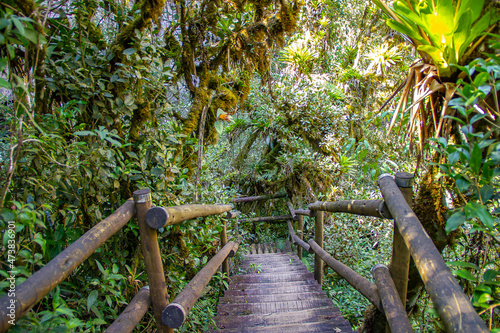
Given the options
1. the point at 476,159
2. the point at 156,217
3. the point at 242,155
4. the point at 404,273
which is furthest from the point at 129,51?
the point at 242,155

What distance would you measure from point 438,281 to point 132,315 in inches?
45.1

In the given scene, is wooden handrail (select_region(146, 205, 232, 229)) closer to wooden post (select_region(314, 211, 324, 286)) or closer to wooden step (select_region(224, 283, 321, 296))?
wooden step (select_region(224, 283, 321, 296))

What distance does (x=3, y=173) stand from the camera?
1.16 metres

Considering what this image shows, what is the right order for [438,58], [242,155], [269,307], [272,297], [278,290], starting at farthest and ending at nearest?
1. [242,155]
2. [278,290]
3. [272,297]
4. [269,307]
5. [438,58]

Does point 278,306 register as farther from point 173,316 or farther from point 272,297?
point 173,316

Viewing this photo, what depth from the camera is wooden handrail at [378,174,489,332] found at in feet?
2.06

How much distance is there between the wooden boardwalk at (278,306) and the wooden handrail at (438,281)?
1077 millimetres

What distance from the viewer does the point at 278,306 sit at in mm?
2141

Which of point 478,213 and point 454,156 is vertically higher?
point 454,156

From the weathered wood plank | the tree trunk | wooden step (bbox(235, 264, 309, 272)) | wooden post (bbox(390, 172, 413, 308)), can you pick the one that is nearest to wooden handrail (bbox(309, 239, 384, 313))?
wooden post (bbox(390, 172, 413, 308))

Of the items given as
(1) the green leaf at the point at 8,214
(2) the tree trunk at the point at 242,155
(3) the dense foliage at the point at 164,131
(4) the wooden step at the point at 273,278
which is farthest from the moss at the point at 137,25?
Result: (2) the tree trunk at the point at 242,155

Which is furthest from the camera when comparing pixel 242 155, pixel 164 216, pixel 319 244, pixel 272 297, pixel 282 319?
pixel 242 155

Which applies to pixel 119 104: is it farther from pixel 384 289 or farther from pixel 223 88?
pixel 384 289

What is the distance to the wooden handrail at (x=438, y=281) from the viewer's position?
627 mm
